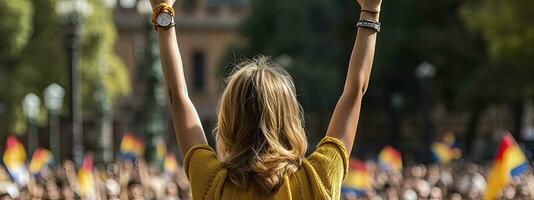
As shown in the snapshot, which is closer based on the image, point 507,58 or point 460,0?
point 507,58

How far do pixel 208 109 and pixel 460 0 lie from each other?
2525 centimetres

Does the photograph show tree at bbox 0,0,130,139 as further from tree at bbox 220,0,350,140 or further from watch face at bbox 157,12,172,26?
watch face at bbox 157,12,172,26

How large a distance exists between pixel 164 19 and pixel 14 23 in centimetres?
4261

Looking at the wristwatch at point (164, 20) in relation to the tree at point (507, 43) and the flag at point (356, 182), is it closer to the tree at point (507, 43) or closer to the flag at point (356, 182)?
the flag at point (356, 182)

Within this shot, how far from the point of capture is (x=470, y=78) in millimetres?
51469

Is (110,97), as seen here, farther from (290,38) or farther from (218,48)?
(218,48)

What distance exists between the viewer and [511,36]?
38781 millimetres

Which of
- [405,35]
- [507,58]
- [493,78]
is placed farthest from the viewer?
[405,35]

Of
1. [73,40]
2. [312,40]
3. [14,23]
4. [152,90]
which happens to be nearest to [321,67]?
[312,40]

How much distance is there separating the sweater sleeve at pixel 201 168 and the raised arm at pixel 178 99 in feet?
0.15

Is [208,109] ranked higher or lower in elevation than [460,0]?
lower

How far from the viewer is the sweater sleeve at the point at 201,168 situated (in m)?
3.80

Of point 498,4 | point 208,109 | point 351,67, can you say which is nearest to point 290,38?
point 498,4

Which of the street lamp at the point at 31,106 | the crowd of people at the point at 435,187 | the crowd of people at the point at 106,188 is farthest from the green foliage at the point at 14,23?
the crowd of people at the point at 106,188
